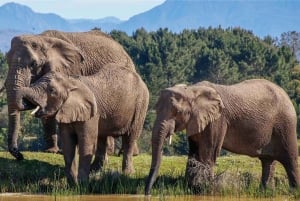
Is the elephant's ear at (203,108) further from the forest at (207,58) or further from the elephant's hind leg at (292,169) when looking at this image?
the forest at (207,58)

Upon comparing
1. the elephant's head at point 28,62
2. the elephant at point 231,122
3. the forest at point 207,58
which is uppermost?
the forest at point 207,58

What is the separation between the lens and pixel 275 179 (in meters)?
17.9

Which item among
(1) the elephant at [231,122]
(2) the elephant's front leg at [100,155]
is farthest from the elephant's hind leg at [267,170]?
(2) the elephant's front leg at [100,155]

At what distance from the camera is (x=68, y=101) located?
15.9 metres

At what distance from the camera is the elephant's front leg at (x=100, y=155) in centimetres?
1753

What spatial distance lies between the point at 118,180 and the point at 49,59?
120 inches

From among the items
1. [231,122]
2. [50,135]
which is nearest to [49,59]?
[50,135]

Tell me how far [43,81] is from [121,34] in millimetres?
90300

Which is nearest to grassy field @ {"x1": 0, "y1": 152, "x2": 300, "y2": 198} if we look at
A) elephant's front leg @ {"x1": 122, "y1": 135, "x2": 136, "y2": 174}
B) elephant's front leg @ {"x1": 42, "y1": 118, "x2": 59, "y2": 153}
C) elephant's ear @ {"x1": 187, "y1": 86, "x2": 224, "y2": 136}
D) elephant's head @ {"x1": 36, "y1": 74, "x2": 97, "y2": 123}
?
elephant's front leg @ {"x1": 122, "y1": 135, "x2": 136, "y2": 174}

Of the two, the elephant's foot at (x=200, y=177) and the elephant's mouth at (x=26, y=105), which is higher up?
the elephant's mouth at (x=26, y=105)

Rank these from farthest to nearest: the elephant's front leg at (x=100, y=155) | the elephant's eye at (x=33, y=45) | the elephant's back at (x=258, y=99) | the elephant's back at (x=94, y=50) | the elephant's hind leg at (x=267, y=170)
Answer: the elephant's back at (x=94, y=50) < the elephant's front leg at (x=100, y=155) < the elephant's eye at (x=33, y=45) < the elephant's hind leg at (x=267, y=170) < the elephant's back at (x=258, y=99)

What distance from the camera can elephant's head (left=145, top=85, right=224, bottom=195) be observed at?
14.8 m

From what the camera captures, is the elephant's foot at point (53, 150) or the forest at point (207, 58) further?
the forest at point (207, 58)

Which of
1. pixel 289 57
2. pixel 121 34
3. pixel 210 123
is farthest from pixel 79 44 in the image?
pixel 121 34
